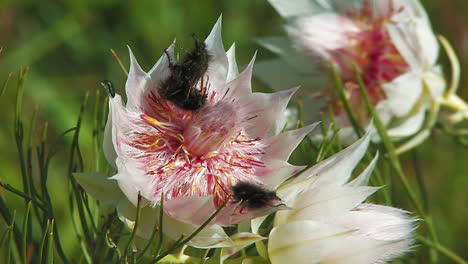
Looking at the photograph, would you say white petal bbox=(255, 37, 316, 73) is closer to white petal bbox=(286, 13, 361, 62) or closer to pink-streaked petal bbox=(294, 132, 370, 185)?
white petal bbox=(286, 13, 361, 62)

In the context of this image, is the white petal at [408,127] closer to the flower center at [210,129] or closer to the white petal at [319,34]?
the white petal at [319,34]

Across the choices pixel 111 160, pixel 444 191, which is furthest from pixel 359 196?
pixel 444 191

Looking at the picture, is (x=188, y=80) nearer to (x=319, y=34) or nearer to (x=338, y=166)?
(x=338, y=166)

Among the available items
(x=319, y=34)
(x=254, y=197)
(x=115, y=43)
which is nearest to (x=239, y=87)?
(x=254, y=197)

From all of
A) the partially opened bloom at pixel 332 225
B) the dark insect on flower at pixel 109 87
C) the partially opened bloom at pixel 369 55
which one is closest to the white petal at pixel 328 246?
the partially opened bloom at pixel 332 225

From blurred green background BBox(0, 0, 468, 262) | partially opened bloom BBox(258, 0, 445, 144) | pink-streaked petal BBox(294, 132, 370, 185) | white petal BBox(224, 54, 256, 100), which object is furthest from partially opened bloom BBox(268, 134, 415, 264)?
blurred green background BBox(0, 0, 468, 262)

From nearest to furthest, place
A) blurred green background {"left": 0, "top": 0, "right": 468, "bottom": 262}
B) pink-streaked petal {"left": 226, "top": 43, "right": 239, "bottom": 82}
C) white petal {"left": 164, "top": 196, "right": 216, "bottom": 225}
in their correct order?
white petal {"left": 164, "top": 196, "right": 216, "bottom": 225}
pink-streaked petal {"left": 226, "top": 43, "right": 239, "bottom": 82}
blurred green background {"left": 0, "top": 0, "right": 468, "bottom": 262}
